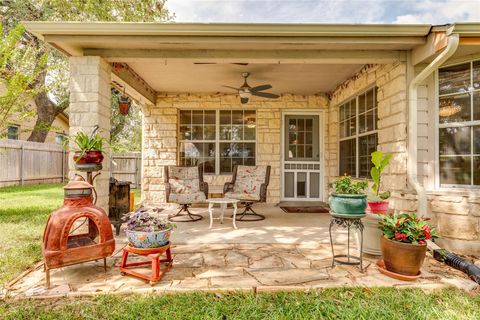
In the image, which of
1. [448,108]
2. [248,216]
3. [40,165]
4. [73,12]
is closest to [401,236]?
[448,108]

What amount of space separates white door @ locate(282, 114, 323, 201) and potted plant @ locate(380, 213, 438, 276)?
3927 millimetres

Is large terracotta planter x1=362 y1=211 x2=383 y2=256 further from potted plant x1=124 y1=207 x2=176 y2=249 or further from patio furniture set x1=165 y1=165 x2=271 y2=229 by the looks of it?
patio furniture set x1=165 y1=165 x2=271 y2=229

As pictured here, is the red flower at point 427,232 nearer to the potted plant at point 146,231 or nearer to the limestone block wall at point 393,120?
the limestone block wall at point 393,120

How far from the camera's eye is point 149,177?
614 cm

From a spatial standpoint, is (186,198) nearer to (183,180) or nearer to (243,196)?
(183,180)

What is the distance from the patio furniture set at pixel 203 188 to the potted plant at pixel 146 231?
215 centimetres

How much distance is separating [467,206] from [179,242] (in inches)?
129

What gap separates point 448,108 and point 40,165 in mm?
11204

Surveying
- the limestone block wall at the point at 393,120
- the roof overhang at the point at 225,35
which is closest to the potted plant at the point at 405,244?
the limestone block wall at the point at 393,120

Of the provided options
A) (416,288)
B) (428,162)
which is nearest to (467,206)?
(428,162)

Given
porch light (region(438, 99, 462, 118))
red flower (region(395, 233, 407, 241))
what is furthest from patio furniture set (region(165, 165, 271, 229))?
porch light (region(438, 99, 462, 118))

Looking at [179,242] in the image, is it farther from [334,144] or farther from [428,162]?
[334,144]

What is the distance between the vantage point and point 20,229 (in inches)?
150

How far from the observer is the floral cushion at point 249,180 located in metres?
5.16
